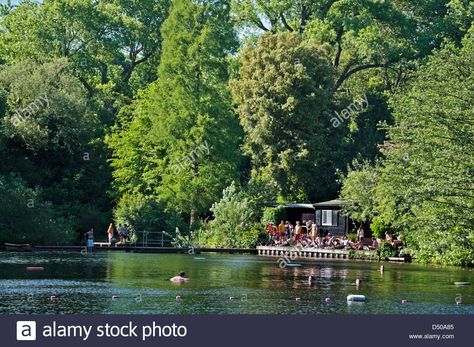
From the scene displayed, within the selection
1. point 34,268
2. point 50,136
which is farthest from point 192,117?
point 34,268

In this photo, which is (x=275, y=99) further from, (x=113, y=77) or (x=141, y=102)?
(x=113, y=77)

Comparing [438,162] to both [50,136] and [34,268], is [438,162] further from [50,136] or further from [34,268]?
[50,136]

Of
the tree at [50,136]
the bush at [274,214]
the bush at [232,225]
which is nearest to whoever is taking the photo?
the bush at [232,225]

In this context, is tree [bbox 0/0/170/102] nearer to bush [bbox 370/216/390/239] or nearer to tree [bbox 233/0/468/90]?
tree [bbox 233/0/468/90]

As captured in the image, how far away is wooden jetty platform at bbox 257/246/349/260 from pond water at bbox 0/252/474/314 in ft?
Result: 20.1

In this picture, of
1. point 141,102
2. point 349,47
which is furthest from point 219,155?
point 349,47

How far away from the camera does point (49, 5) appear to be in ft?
326

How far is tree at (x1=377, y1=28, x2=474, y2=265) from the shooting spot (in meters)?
56.9

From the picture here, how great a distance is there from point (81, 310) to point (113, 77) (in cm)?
6863

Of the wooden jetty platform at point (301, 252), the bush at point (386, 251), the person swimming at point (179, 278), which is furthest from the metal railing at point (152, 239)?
the person swimming at point (179, 278)

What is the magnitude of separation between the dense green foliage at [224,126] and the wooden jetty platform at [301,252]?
109 inches

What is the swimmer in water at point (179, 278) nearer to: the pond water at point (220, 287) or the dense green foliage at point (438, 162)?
the pond water at point (220, 287)

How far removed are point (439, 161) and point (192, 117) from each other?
28308 mm

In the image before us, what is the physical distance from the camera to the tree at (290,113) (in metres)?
80.6
